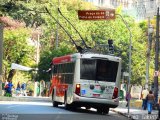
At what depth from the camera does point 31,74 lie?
65.6 meters

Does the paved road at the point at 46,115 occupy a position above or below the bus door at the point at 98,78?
below

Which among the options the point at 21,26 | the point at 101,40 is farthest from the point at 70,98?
the point at 101,40

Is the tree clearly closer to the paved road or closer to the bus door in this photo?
the paved road

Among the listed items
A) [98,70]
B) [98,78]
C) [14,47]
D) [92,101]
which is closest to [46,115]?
[92,101]

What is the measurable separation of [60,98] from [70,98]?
2925mm

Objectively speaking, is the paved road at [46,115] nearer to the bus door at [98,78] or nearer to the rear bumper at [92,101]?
the rear bumper at [92,101]

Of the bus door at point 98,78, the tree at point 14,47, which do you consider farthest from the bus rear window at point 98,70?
the tree at point 14,47

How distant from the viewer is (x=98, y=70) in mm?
30125

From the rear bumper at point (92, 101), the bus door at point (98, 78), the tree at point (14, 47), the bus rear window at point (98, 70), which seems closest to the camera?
the rear bumper at point (92, 101)

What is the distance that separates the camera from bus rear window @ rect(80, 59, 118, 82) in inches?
1182

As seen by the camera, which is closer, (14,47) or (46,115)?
(46,115)

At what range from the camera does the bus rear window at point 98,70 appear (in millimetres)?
30031

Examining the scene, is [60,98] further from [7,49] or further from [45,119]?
[7,49]

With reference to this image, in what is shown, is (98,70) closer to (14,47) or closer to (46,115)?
(46,115)
